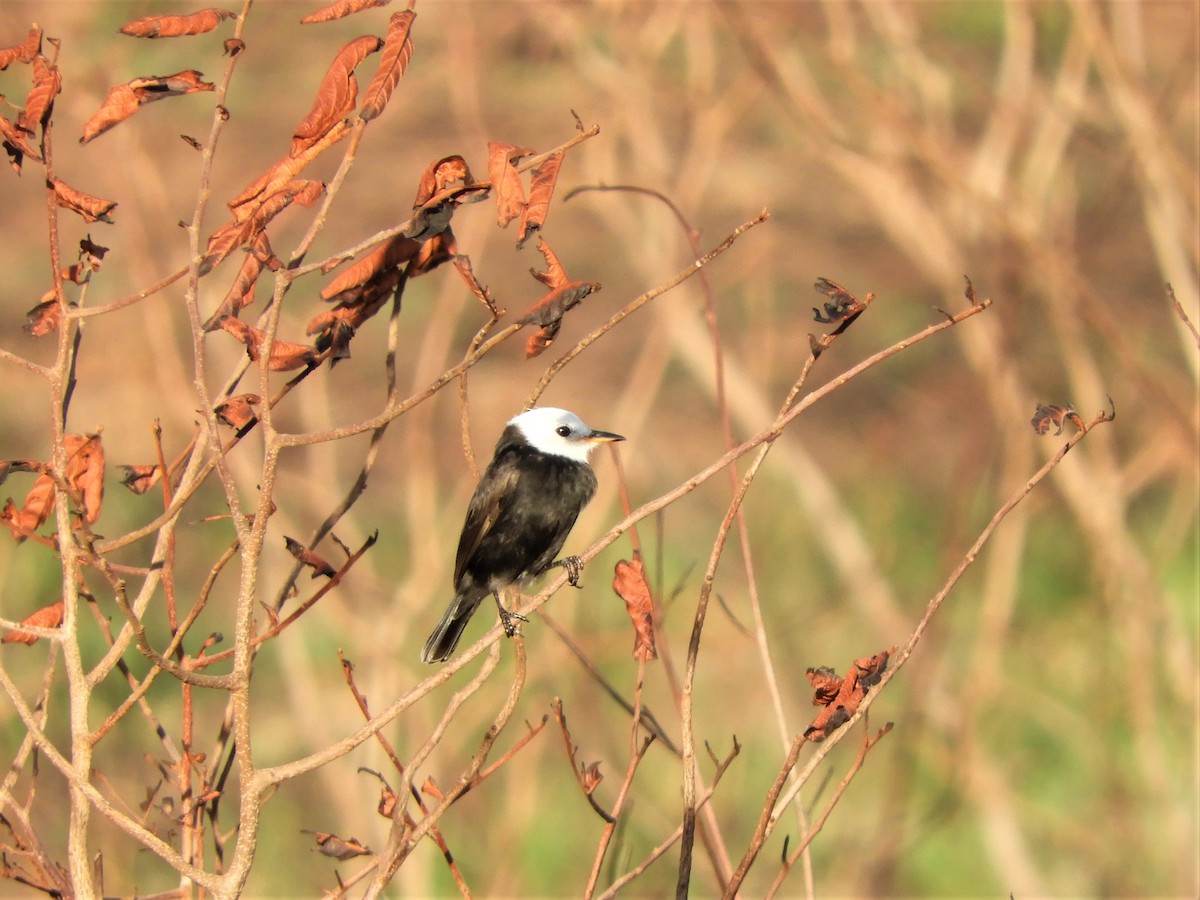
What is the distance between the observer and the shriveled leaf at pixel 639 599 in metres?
2.42

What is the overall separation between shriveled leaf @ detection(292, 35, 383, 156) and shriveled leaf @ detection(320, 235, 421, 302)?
0.26 meters

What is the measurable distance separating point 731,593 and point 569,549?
2649 mm

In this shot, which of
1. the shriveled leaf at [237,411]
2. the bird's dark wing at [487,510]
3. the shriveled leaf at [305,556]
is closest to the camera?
the shriveled leaf at [305,556]

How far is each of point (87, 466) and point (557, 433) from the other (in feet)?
8.23

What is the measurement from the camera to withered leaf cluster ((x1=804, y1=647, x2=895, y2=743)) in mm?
2186

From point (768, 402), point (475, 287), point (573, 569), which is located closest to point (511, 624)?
point (573, 569)

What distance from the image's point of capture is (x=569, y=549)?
21.1ft

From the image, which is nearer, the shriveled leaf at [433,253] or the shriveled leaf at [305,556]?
the shriveled leaf at [305,556]

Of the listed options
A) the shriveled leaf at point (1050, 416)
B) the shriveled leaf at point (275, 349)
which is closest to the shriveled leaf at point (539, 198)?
the shriveled leaf at point (275, 349)

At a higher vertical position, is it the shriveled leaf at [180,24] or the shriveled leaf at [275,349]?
the shriveled leaf at [180,24]

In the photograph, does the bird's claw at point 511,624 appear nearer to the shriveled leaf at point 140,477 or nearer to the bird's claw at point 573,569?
the bird's claw at point 573,569

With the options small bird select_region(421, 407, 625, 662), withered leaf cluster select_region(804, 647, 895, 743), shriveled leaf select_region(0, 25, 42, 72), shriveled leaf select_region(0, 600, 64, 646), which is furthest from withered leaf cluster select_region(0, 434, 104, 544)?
small bird select_region(421, 407, 625, 662)

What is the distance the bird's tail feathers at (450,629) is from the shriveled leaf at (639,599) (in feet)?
7.71

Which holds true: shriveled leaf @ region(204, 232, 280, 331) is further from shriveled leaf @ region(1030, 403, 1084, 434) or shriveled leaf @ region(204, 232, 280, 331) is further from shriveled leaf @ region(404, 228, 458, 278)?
shriveled leaf @ region(1030, 403, 1084, 434)
